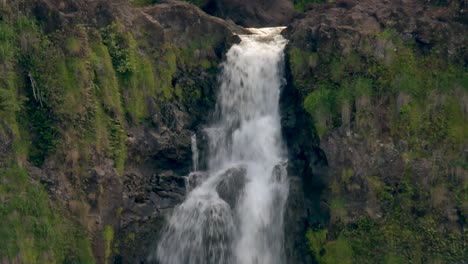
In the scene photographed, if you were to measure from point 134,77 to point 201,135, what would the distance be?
311cm

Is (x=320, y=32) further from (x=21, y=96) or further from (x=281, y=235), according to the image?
(x=21, y=96)

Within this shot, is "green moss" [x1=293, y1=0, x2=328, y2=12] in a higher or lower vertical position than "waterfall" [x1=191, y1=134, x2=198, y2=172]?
higher

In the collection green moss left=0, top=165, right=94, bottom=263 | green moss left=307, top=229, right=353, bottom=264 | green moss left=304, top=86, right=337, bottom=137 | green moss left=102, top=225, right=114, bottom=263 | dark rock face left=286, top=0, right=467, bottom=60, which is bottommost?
green moss left=307, top=229, right=353, bottom=264

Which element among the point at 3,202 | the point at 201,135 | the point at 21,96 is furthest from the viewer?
the point at 201,135

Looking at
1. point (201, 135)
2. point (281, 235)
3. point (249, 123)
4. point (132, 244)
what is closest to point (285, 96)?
Result: point (249, 123)

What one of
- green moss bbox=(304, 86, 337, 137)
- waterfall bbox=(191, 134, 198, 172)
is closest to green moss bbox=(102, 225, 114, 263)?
waterfall bbox=(191, 134, 198, 172)

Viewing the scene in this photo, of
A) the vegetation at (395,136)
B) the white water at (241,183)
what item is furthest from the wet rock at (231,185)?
the vegetation at (395,136)

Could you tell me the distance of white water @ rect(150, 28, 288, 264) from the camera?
24.5 metres

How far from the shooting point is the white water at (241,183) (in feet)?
80.4

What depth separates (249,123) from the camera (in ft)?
88.8

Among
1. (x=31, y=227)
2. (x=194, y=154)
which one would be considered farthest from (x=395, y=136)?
(x=31, y=227)

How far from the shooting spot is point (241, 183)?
83.7 feet

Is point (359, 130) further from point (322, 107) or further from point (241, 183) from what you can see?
point (241, 183)

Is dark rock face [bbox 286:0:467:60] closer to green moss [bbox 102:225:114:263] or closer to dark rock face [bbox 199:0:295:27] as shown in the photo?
dark rock face [bbox 199:0:295:27]
